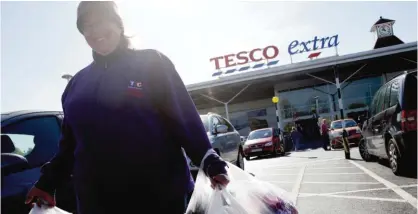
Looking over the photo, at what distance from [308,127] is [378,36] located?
12.7 m

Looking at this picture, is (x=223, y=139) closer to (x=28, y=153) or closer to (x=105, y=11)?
(x=28, y=153)

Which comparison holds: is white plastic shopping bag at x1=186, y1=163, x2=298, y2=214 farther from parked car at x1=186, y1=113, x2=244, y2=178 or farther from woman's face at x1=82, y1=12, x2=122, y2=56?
parked car at x1=186, y1=113, x2=244, y2=178

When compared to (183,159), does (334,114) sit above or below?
below

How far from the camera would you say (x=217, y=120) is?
7992mm

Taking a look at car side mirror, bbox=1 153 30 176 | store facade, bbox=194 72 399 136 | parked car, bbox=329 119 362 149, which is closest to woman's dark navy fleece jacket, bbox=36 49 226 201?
car side mirror, bbox=1 153 30 176

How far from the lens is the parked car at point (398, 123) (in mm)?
5844

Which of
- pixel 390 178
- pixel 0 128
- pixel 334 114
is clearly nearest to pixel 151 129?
pixel 0 128

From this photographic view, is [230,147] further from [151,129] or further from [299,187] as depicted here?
[151,129]

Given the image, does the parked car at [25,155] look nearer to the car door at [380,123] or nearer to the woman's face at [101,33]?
the woman's face at [101,33]

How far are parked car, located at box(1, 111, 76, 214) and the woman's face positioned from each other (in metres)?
1.13

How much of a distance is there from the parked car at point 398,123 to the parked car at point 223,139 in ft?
9.68

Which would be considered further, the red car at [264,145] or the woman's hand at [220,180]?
the red car at [264,145]

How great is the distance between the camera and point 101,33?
1820 millimetres

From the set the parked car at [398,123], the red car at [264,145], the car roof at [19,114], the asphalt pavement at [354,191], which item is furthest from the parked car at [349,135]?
the car roof at [19,114]
